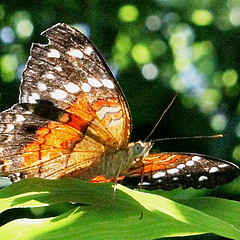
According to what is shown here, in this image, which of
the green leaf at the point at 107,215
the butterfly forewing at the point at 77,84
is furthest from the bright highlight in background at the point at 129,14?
the green leaf at the point at 107,215

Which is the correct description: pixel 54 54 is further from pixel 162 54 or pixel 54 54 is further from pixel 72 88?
pixel 162 54

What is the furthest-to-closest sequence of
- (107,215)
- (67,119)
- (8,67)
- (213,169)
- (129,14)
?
(129,14), (8,67), (213,169), (67,119), (107,215)

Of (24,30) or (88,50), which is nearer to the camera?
(88,50)

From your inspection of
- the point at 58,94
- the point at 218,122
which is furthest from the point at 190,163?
the point at 218,122

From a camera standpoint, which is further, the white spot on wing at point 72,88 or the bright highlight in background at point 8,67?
the bright highlight in background at point 8,67

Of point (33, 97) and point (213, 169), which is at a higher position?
point (33, 97)

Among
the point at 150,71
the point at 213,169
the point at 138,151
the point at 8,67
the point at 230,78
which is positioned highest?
the point at 8,67

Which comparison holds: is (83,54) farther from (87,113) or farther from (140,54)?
(140,54)

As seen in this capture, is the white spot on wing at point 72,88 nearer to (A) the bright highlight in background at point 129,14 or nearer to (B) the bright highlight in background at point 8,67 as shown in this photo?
(B) the bright highlight in background at point 8,67

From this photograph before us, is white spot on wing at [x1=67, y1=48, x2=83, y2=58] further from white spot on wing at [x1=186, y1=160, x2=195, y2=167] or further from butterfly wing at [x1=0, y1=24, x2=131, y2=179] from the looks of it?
white spot on wing at [x1=186, y1=160, x2=195, y2=167]
